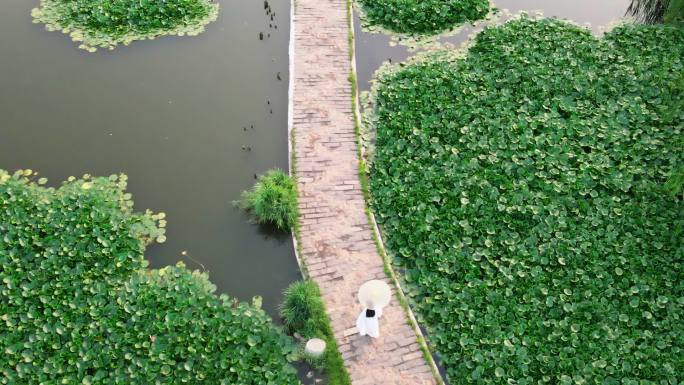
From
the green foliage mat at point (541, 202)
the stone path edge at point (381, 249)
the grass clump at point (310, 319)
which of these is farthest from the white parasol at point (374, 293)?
the green foliage mat at point (541, 202)

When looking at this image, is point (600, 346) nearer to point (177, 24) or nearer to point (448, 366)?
point (448, 366)

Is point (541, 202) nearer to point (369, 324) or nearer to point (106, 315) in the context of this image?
point (369, 324)

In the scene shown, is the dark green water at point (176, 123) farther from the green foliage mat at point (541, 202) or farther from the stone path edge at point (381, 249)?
the green foliage mat at point (541, 202)

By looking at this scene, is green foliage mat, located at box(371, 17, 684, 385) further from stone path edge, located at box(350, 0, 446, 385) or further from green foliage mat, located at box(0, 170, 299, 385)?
green foliage mat, located at box(0, 170, 299, 385)

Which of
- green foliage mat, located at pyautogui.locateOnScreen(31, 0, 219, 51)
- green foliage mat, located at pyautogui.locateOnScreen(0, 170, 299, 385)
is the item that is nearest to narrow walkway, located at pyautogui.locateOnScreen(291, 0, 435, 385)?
green foliage mat, located at pyautogui.locateOnScreen(0, 170, 299, 385)

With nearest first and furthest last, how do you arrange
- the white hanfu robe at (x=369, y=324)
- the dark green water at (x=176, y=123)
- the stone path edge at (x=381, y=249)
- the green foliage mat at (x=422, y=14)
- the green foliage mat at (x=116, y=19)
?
1. the white hanfu robe at (x=369, y=324)
2. the stone path edge at (x=381, y=249)
3. the dark green water at (x=176, y=123)
4. the green foliage mat at (x=116, y=19)
5. the green foliage mat at (x=422, y=14)

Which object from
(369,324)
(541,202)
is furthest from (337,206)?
(541,202)

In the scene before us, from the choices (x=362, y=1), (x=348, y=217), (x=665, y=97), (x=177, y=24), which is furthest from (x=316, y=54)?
(x=665, y=97)
